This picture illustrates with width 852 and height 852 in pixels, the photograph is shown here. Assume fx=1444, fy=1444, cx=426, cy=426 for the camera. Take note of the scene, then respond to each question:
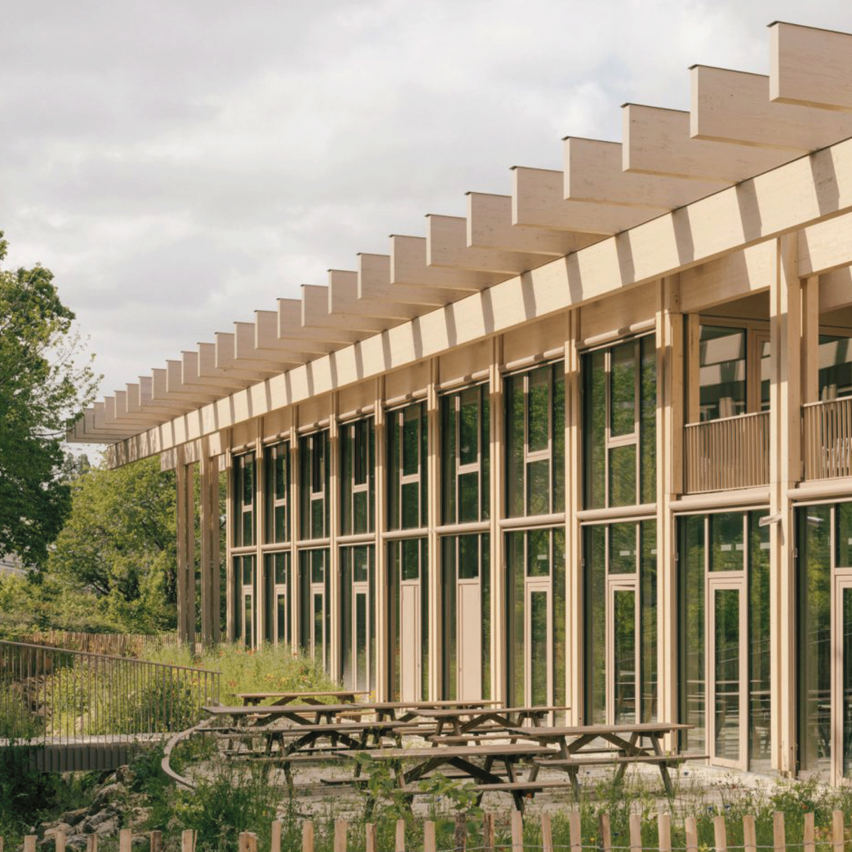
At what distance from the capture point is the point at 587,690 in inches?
760

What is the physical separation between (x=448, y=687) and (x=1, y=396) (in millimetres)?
20204

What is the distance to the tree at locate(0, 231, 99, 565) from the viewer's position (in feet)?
130

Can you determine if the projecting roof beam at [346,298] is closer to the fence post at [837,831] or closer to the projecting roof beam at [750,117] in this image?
the projecting roof beam at [750,117]

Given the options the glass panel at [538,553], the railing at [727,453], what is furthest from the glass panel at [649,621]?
the glass panel at [538,553]

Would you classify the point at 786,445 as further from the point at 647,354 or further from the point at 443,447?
the point at 443,447

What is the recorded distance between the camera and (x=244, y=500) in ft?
120

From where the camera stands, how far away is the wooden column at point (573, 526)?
1933 cm

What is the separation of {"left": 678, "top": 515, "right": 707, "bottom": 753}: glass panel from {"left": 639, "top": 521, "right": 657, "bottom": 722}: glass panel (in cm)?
53

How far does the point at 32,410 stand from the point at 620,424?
25.7m

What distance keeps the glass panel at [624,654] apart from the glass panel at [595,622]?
306 millimetres

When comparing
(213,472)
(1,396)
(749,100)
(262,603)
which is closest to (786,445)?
(749,100)

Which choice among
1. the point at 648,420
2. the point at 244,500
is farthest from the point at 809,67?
the point at 244,500

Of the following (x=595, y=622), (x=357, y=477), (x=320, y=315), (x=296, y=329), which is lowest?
(x=595, y=622)

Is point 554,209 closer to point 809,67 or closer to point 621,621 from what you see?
point 809,67
